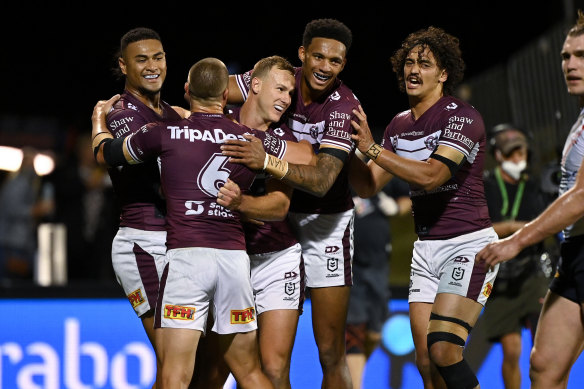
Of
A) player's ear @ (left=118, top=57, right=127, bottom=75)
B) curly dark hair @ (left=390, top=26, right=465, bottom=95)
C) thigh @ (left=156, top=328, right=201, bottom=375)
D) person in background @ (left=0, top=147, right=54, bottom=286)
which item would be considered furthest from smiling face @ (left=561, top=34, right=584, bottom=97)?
person in background @ (left=0, top=147, right=54, bottom=286)

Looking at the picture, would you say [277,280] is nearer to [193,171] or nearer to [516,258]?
[193,171]

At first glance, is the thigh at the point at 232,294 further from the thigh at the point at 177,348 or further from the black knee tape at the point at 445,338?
the black knee tape at the point at 445,338

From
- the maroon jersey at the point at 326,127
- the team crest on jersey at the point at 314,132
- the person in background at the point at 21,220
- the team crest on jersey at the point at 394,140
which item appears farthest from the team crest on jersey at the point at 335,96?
the person in background at the point at 21,220

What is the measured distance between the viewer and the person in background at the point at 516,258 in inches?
280

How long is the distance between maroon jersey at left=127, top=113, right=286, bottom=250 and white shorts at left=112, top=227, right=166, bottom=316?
46 centimetres

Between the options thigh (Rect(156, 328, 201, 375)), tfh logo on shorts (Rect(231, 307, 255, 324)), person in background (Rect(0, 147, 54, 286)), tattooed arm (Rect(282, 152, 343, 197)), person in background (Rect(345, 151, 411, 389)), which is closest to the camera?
thigh (Rect(156, 328, 201, 375))

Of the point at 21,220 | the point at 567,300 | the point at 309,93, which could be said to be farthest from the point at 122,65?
the point at 21,220

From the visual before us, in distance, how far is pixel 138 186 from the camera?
5.23 meters

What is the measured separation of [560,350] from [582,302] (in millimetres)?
279

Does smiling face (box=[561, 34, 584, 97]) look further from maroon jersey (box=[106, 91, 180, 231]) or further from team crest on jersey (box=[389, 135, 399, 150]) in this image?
maroon jersey (box=[106, 91, 180, 231])

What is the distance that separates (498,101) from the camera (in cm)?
862

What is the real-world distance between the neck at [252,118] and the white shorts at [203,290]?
0.91 meters

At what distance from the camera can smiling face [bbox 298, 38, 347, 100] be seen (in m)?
5.34

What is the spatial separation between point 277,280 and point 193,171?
100 centimetres
